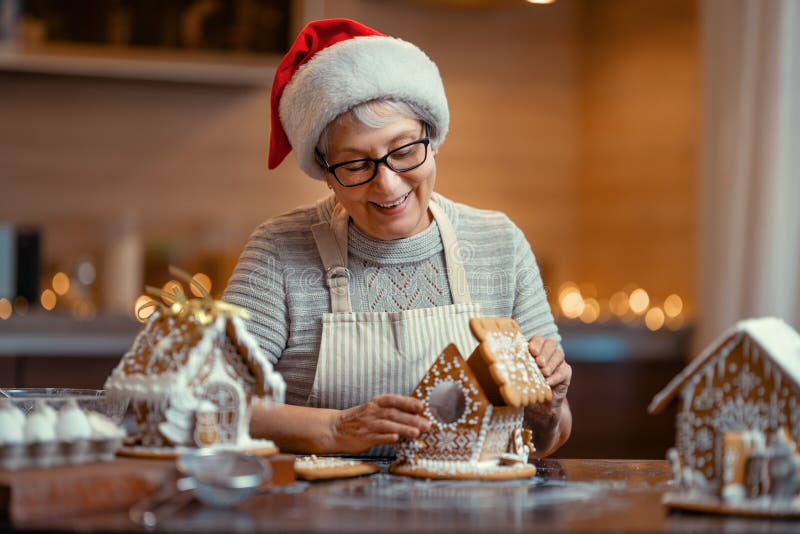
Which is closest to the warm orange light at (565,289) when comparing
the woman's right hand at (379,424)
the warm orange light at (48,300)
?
the warm orange light at (48,300)

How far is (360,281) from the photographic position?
2.03 meters

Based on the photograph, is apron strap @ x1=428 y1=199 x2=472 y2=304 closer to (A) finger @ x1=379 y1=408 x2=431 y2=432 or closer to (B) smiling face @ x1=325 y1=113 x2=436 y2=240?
(B) smiling face @ x1=325 y1=113 x2=436 y2=240

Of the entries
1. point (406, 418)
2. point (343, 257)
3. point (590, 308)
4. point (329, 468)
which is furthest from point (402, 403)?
point (590, 308)

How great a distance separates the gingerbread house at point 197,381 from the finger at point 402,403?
0.19 m

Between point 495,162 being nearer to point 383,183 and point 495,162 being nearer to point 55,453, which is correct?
point 383,183

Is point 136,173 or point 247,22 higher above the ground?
point 247,22

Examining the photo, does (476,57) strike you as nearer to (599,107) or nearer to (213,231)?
(599,107)

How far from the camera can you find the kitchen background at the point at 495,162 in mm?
3438

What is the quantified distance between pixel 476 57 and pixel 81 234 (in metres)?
1.73

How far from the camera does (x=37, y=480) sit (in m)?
1.23

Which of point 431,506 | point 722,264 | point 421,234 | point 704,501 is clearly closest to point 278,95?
point 421,234

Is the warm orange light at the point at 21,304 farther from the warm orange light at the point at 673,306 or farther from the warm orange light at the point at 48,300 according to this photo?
the warm orange light at the point at 673,306

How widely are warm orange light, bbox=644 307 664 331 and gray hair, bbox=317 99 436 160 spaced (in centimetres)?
211

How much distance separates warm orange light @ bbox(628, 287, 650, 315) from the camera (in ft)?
14.1
